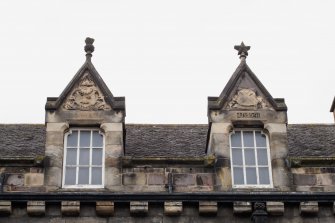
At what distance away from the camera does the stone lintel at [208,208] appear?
1719 cm

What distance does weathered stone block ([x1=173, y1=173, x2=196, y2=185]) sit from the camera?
1797 cm

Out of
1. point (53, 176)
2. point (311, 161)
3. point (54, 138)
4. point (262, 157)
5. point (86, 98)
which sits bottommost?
point (53, 176)

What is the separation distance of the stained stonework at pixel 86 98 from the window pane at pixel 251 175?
374 cm

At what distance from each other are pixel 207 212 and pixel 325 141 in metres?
5.41

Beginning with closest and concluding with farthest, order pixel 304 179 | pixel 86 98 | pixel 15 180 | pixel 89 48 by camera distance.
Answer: pixel 15 180
pixel 304 179
pixel 86 98
pixel 89 48

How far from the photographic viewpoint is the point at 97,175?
715 inches

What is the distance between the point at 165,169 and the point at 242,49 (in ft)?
13.6

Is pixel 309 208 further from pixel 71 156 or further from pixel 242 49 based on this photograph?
pixel 71 156

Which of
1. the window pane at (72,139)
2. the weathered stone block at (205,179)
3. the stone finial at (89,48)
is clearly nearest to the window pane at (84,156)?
the window pane at (72,139)

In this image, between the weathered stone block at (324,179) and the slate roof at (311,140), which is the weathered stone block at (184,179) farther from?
the slate roof at (311,140)

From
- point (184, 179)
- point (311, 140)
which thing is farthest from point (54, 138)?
point (311, 140)

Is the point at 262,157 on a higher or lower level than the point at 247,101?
lower

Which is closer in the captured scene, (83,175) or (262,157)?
(83,175)

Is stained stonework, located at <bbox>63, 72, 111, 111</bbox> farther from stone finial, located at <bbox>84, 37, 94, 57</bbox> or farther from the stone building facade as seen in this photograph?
stone finial, located at <bbox>84, 37, 94, 57</bbox>
